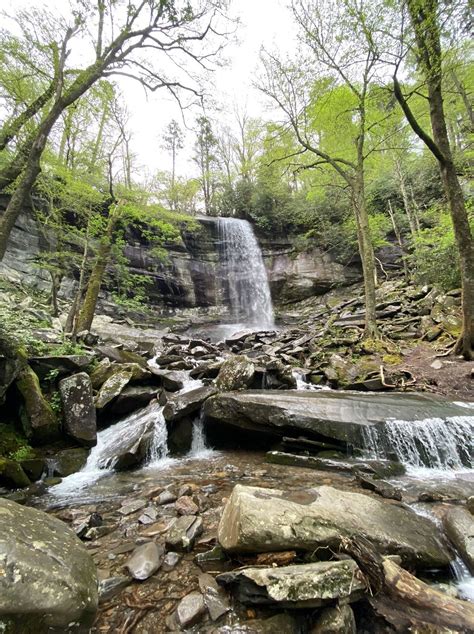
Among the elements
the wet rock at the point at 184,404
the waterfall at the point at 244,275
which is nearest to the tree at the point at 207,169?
the waterfall at the point at 244,275

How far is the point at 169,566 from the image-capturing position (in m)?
2.44

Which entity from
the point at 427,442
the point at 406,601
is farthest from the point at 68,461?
the point at 427,442

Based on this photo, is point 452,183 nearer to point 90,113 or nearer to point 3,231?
point 3,231

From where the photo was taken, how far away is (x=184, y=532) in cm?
282

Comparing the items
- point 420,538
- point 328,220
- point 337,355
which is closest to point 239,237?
point 328,220

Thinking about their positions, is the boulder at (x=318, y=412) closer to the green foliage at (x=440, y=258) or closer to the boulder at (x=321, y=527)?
the boulder at (x=321, y=527)

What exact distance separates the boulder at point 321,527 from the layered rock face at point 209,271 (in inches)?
703

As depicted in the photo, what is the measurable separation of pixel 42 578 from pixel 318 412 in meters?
4.59

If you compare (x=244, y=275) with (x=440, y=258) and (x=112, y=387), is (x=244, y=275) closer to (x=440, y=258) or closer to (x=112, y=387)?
(x=440, y=258)

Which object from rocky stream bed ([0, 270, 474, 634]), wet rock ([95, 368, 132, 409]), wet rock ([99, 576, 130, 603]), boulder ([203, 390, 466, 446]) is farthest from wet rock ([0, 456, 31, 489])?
boulder ([203, 390, 466, 446])

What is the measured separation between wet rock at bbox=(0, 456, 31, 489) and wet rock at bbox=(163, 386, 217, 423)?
2308mm

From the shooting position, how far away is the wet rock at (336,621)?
1.68 m

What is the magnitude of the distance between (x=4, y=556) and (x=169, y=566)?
4.32 ft

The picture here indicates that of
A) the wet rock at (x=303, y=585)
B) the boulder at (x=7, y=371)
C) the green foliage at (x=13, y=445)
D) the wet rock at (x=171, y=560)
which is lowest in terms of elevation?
the wet rock at (x=171, y=560)
